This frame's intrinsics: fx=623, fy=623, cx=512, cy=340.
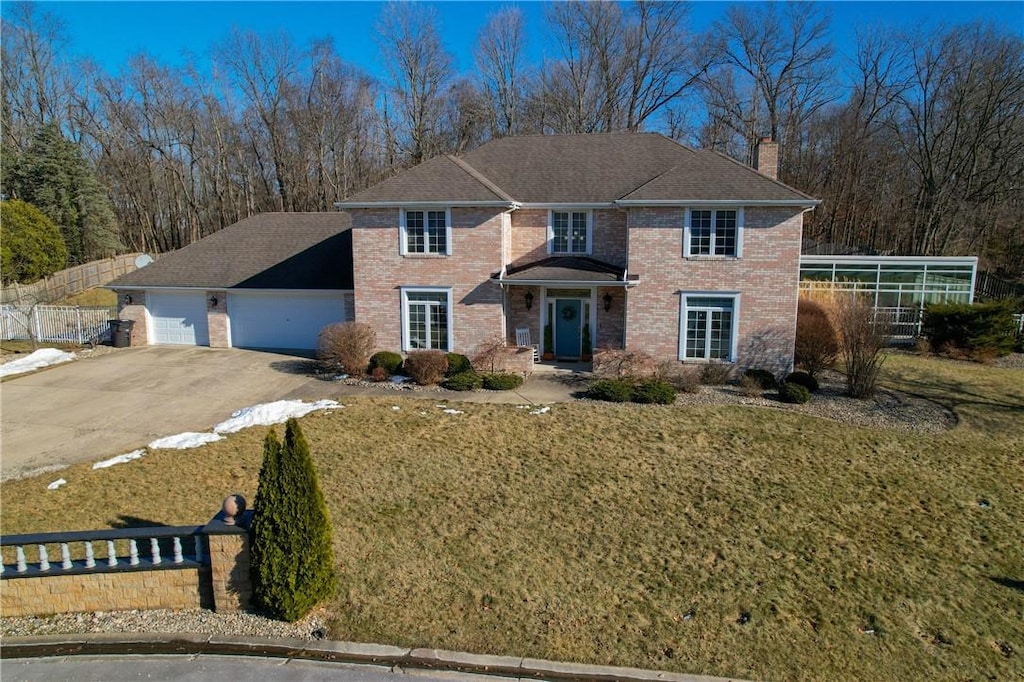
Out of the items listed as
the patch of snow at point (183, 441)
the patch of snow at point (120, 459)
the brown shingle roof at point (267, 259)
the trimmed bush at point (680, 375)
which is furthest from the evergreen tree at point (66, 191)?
the trimmed bush at point (680, 375)

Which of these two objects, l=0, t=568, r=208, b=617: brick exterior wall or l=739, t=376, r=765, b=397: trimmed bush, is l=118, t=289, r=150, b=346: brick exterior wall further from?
l=739, t=376, r=765, b=397: trimmed bush

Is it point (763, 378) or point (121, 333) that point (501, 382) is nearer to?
point (763, 378)

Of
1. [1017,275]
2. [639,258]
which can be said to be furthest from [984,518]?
[1017,275]

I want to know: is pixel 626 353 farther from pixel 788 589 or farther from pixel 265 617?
pixel 265 617

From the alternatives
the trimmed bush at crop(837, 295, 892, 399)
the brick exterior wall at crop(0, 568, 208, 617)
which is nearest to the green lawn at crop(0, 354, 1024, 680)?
the brick exterior wall at crop(0, 568, 208, 617)

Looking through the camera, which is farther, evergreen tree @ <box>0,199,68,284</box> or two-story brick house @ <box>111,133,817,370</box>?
evergreen tree @ <box>0,199,68,284</box>
